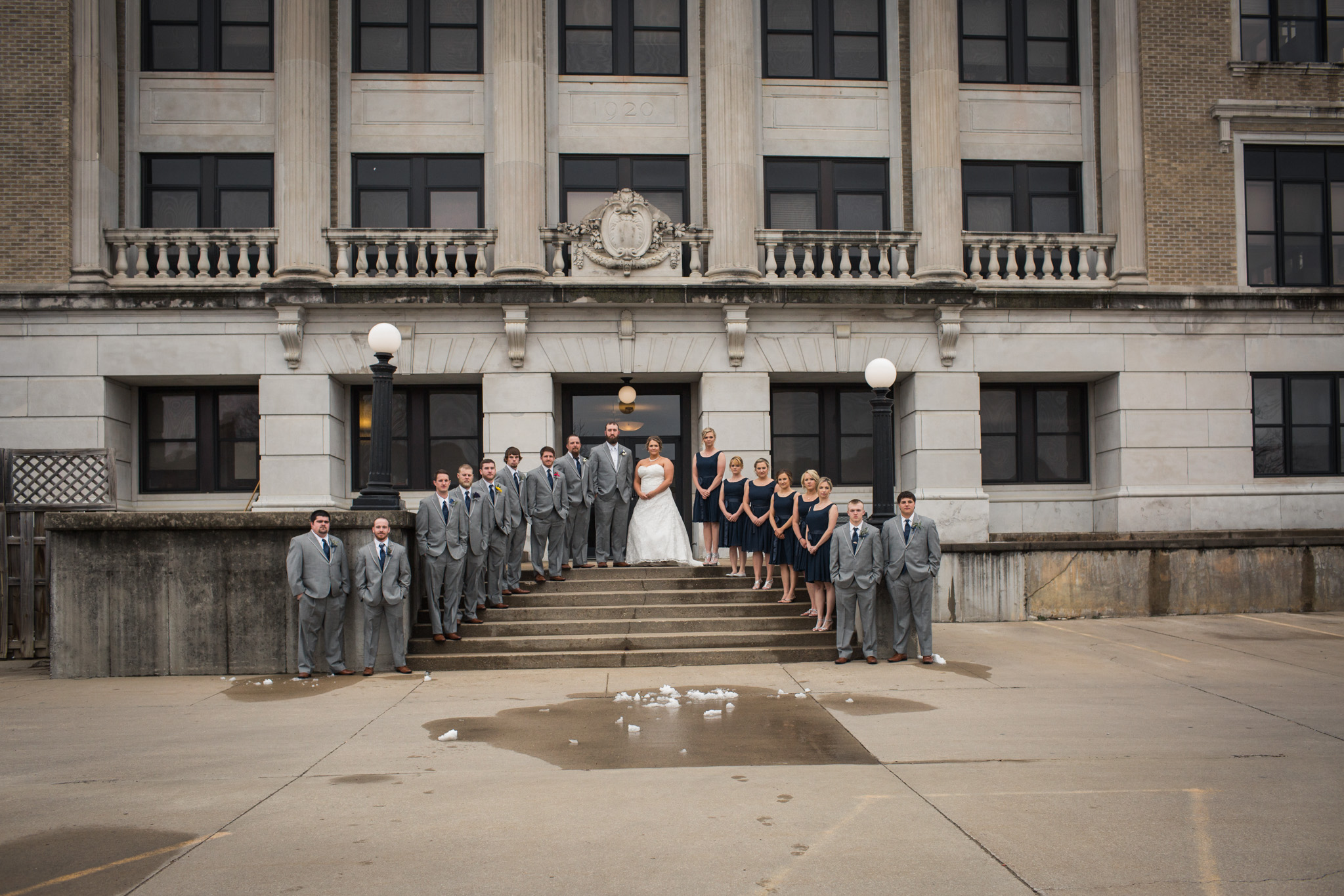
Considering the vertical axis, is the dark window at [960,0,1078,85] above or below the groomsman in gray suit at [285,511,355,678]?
above

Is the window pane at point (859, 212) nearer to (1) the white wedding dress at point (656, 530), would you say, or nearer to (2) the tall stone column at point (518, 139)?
(2) the tall stone column at point (518, 139)

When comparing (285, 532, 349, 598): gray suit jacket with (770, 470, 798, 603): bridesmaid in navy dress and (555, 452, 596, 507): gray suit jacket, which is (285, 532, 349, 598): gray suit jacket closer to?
(555, 452, 596, 507): gray suit jacket

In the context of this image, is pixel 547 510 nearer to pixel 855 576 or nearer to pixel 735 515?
pixel 735 515

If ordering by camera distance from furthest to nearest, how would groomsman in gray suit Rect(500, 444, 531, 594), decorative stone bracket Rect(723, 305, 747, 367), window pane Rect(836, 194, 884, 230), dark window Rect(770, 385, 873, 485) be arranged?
window pane Rect(836, 194, 884, 230) < dark window Rect(770, 385, 873, 485) < decorative stone bracket Rect(723, 305, 747, 367) < groomsman in gray suit Rect(500, 444, 531, 594)

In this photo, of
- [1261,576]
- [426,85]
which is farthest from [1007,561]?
→ [426,85]

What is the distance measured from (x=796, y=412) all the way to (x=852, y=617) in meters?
8.58

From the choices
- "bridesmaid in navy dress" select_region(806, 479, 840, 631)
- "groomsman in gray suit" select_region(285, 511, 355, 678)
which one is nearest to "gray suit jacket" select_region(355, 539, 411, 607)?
"groomsman in gray suit" select_region(285, 511, 355, 678)

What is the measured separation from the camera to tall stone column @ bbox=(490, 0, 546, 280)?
19625 millimetres

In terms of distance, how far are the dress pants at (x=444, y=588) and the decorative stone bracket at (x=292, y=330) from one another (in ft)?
25.5

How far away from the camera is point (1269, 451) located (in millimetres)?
20688

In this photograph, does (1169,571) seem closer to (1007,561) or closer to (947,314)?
(1007,561)

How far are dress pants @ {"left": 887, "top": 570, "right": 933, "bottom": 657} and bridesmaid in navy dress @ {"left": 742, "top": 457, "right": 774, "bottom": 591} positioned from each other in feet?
7.07

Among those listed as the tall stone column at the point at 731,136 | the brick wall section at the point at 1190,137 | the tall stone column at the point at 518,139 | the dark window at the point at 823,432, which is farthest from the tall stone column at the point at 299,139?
the brick wall section at the point at 1190,137

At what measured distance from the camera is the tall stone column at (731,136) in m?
19.9
